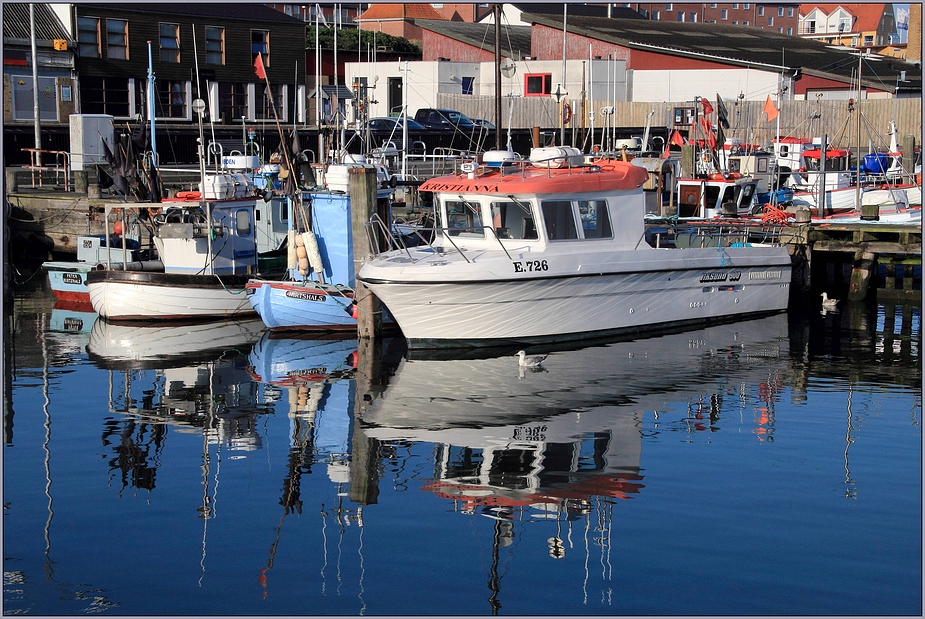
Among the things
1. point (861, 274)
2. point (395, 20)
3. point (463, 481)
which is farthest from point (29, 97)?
point (463, 481)

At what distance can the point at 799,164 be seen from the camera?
34.2m

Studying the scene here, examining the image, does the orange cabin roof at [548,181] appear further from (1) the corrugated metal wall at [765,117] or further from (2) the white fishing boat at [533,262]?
(1) the corrugated metal wall at [765,117]

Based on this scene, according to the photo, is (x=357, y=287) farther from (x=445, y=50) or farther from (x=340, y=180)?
(x=445, y=50)

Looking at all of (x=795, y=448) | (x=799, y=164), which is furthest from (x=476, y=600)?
(x=799, y=164)

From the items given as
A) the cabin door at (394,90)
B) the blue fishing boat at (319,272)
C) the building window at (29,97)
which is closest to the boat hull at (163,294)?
the blue fishing boat at (319,272)

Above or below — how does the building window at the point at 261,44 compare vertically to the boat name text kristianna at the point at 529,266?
above

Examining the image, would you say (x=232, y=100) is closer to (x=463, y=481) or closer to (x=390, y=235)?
(x=390, y=235)

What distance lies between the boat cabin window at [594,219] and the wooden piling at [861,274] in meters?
7.13

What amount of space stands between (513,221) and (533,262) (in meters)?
0.92

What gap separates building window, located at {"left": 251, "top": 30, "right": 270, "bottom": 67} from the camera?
152ft

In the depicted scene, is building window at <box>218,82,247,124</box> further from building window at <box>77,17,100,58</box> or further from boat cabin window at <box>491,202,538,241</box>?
boat cabin window at <box>491,202,538,241</box>

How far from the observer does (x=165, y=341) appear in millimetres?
19156

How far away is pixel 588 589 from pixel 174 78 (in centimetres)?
3920

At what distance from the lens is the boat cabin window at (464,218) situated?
18141 mm
